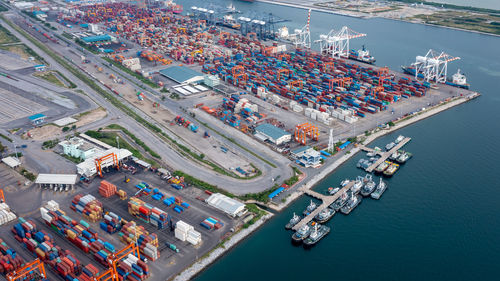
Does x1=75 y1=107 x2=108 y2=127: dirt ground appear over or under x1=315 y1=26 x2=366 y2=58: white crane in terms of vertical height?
under

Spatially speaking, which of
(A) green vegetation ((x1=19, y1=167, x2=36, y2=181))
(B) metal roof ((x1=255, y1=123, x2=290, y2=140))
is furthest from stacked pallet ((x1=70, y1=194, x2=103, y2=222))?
(B) metal roof ((x1=255, y1=123, x2=290, y2=140))

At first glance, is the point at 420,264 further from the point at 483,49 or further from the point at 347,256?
the point at 483,49

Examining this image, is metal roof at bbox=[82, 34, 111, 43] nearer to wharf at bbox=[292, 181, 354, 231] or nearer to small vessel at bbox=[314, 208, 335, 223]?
wharf at bbox=[292, 181, 354, 231]

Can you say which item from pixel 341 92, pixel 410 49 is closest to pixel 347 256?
pixel 341 92

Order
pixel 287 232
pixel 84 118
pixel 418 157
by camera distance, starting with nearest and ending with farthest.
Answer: pixel 287 232, pixel 418 157, pixel 84 118

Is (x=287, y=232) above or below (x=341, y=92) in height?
below

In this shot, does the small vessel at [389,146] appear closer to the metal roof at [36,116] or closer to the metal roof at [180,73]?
the metal roof at [180,73]

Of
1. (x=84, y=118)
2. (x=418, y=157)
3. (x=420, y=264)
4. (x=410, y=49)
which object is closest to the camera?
(x=420, y=264)

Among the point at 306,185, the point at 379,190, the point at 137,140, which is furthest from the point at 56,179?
the point at 379,190
